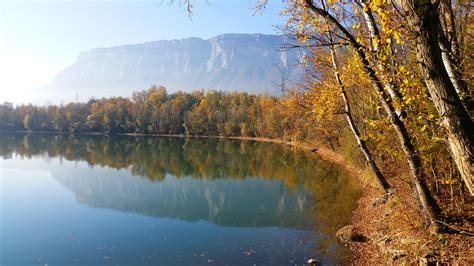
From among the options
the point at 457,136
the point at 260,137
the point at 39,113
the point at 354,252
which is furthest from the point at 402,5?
the point at 39,113

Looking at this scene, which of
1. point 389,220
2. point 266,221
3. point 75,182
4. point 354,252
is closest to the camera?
point 354,252

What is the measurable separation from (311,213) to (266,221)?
2.62 m

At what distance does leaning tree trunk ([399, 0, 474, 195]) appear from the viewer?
3822mm

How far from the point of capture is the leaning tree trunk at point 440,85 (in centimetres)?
382

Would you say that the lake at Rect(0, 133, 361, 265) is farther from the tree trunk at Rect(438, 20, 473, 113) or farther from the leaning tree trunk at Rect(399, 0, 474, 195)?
the leaning tree trunk at Rect(399, 0, 474, 195)

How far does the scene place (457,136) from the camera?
12.6 ft

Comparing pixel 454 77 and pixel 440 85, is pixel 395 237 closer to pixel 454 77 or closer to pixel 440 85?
pixel 454 77

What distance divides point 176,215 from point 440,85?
17.7 meters

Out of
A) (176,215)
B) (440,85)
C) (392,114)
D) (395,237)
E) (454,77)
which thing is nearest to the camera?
(440,85)

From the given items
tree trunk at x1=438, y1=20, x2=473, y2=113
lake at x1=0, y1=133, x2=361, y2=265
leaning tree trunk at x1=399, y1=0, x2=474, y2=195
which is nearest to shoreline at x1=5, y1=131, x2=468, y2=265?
lake at x1=0, y1=133, x2=361, y2=265

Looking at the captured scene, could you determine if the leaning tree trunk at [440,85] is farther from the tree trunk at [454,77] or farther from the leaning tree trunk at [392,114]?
the leaning tree trunk at [392,114]

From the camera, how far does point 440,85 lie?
3887 millimetres

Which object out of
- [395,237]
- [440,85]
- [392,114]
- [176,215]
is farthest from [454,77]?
[176,215]

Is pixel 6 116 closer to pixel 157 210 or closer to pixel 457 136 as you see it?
pixel 157 210
